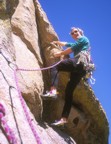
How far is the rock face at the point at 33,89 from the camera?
7.02 m

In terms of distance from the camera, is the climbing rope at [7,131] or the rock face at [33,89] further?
the rock face at [33,89]

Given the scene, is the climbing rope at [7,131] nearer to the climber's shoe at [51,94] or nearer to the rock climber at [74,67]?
the rock climber at [74,67]

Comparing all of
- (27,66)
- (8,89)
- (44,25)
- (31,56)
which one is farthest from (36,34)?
(8,89)

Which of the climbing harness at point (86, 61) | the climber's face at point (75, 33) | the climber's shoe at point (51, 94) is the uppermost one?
the climber's face at point (75, 33)

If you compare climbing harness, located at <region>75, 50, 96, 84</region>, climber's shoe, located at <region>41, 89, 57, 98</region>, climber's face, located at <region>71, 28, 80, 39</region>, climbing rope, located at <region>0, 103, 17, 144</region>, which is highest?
climber's face, located at <region>71, 28, 80, 39</region>

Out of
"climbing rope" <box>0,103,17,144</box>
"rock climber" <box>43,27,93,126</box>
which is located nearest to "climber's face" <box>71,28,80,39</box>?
"rock climber" <box>43,27,93,126</box>

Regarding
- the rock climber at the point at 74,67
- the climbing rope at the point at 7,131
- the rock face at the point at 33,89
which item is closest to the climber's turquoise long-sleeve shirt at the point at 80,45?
the rock climber at the point at 74,67

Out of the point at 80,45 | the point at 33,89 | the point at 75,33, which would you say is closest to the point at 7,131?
the point at 33,89

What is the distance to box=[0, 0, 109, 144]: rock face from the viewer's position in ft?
23.0

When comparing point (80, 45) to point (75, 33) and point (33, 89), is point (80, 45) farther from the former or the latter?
point (33, 89)

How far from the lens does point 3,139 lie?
5.82 m

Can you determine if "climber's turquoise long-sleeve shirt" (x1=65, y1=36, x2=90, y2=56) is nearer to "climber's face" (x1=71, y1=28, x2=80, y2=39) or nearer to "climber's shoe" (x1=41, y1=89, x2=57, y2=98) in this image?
"climber's face" (x1=71, y1=28, x2=80, y2=39)

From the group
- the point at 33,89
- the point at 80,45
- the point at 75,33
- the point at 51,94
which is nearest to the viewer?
the point at 33,89

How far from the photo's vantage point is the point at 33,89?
9445mm
